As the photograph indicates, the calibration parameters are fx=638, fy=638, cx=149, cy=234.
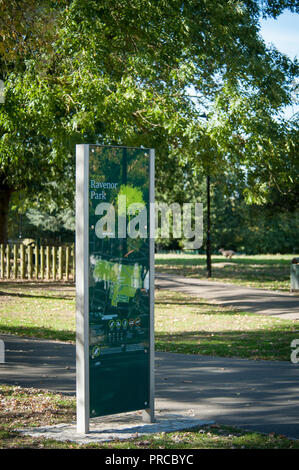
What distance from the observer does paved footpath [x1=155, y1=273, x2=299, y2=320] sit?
54.3ft

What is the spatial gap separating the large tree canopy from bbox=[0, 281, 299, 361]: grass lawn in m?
3.55

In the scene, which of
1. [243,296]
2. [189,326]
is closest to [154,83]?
[189,326]

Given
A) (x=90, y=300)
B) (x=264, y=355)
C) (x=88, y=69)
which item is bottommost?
(x=264, y=355)

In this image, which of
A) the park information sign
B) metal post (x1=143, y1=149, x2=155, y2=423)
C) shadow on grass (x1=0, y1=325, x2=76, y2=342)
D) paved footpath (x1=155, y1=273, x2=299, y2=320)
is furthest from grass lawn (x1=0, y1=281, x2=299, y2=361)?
the park information sign

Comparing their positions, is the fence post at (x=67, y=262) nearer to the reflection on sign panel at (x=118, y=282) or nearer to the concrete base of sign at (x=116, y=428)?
the concrete base of sign at (x=116, y=428)

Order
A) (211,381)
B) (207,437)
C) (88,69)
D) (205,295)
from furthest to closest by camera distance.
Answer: (205,295)
(88,69)
(211,381)
(207,437)

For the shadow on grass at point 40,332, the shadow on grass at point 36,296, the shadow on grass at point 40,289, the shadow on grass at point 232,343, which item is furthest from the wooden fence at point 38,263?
the shadow on grass at point 232,343

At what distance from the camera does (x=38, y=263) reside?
27016 mm

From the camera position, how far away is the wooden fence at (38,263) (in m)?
25.6

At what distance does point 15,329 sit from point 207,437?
25.6ft

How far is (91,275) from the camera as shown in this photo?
594 cm

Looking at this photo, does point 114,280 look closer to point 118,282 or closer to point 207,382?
point 118,282
